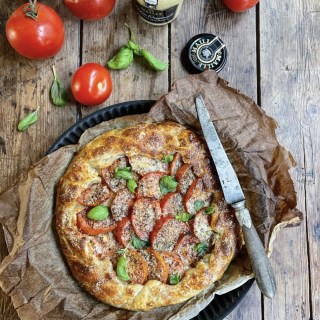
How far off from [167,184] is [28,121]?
37.5 inches

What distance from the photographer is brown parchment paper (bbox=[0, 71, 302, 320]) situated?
2.90 metres

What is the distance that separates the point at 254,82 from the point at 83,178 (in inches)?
49.6

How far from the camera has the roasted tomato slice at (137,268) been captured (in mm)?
2863

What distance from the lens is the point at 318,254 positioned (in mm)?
3348

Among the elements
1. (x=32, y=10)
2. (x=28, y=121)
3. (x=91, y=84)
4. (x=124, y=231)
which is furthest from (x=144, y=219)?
(x=32, y=10)

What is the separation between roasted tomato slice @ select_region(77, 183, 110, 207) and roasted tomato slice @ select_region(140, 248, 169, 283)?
363 millimetres

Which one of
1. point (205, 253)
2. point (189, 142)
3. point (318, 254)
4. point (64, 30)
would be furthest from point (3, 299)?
point (318, 254)

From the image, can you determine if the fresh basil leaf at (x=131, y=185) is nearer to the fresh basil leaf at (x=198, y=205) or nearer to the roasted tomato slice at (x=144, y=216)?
the roasted tomato slice at (x=144, y=216)

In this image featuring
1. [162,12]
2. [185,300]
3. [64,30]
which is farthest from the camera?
[64,30]

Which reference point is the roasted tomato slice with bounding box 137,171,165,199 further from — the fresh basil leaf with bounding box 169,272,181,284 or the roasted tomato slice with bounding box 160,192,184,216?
the fresh basil leaf with bounding box 169,272,181,284

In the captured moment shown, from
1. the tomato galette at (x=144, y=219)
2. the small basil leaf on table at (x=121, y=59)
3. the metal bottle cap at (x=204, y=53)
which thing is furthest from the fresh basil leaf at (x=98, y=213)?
the metal bottle cap at (x=204, y=53)

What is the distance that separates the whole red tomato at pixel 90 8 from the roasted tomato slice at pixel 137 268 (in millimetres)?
1433

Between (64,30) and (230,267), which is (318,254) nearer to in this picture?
(230,267)

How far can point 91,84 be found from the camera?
3162 millimetres
